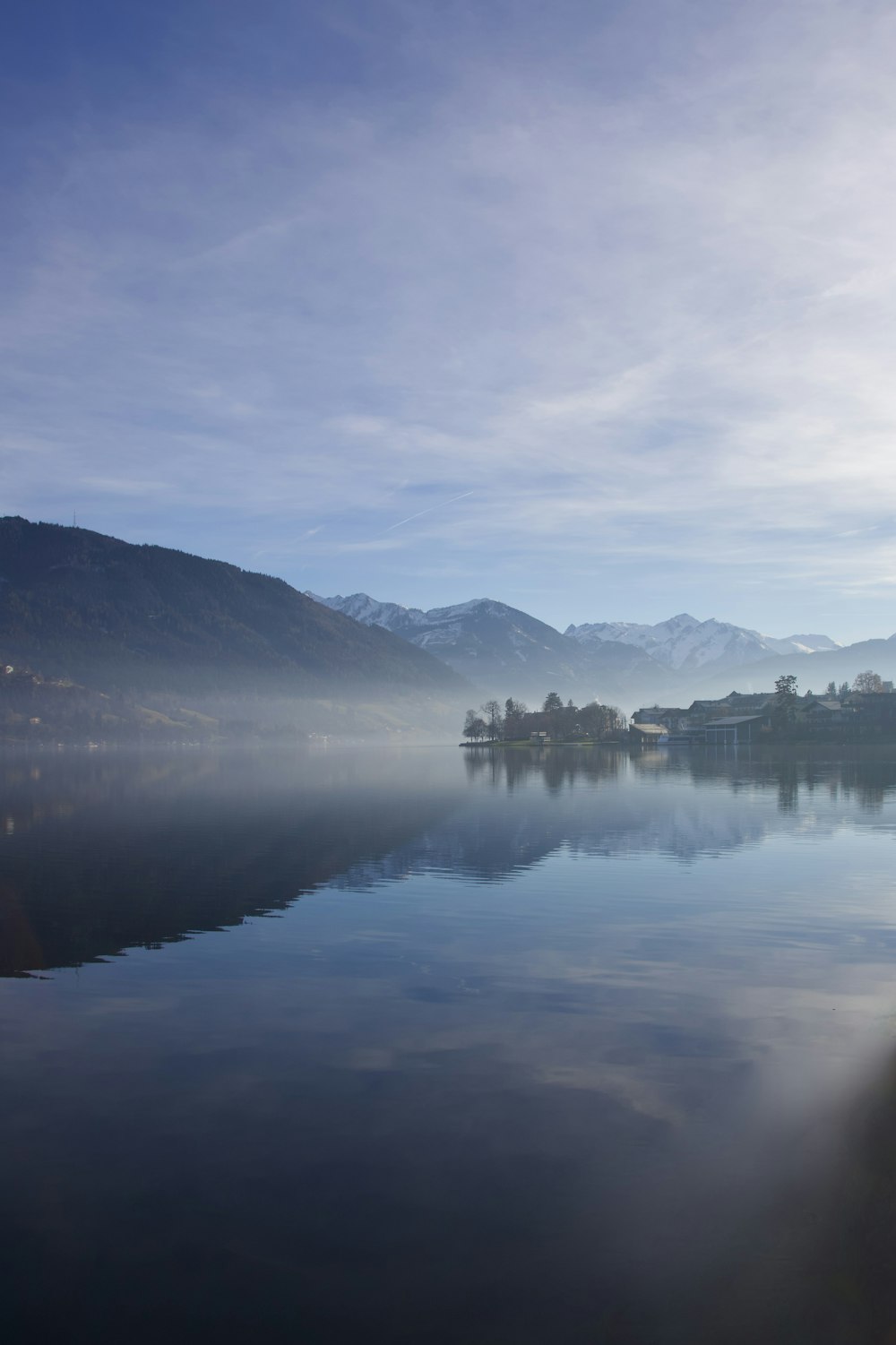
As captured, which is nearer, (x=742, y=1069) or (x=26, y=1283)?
(x=26, y=1283)

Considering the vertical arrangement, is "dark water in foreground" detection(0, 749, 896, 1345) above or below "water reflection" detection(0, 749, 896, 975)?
above

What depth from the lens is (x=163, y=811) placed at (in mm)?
89188

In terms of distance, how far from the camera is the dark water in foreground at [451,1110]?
1314 cm

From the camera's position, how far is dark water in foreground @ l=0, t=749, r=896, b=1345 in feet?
43.1

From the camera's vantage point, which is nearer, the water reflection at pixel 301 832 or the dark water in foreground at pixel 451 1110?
the dark water in foreground at pixel 451 1110

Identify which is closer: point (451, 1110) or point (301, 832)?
point (451, 1110)

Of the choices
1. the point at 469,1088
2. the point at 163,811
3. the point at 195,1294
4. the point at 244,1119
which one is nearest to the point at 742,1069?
the point at 469,1088

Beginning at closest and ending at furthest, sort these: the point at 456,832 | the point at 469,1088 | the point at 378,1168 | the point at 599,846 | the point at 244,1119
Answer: the point at 378,1168
the point at 244,1119
the point at 469,1088
the point at 599,846
the point at 456,832

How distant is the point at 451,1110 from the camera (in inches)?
759

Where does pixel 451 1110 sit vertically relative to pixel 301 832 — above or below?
above

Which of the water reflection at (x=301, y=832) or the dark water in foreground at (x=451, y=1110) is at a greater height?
the dark water in foreground at (x=451, y=1110)

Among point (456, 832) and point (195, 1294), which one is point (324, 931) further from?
point (456, 832)

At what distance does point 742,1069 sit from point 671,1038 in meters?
2.55

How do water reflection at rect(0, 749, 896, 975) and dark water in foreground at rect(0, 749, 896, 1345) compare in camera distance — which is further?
water reflection at rect(0, 749, 896, 975)
